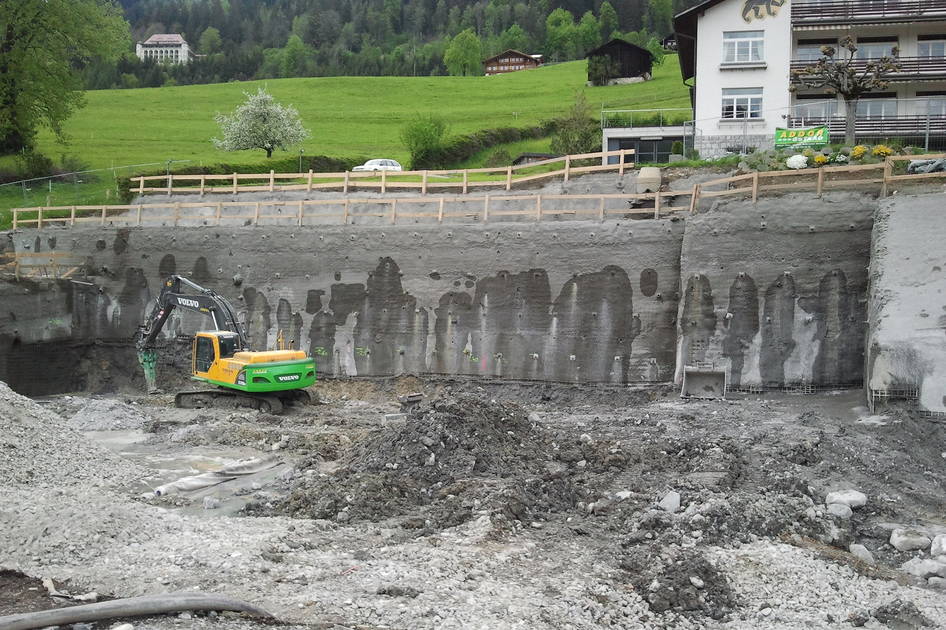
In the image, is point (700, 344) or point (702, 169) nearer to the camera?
point (700, 344)

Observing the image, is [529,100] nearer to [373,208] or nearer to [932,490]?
[373,208]

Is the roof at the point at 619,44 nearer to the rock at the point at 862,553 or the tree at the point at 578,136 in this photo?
the tree at the point at 578,136

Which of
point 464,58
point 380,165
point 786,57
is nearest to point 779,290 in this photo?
point 786,57

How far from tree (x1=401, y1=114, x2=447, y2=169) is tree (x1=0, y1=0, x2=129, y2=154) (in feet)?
55.0

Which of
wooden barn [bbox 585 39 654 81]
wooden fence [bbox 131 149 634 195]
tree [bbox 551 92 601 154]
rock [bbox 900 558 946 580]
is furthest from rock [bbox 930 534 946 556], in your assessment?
wooden barn [bbox 585 39 654 81]

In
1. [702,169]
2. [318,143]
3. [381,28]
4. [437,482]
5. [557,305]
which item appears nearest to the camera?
[437,482]

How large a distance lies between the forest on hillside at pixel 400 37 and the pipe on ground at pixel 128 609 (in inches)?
3967

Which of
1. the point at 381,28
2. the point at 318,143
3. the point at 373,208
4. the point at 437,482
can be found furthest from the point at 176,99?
the point at 381,28

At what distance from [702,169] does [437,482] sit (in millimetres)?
20599

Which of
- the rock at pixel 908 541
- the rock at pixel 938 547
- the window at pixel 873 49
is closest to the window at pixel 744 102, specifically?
the window at pixel 873 49

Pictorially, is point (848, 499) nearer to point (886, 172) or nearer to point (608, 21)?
point (886, 172)

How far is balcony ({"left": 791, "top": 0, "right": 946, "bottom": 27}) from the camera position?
3756 centimetres

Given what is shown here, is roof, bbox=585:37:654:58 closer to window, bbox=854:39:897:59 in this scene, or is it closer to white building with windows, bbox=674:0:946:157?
window, bbox=854:39:897:59

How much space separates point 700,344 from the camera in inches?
1011
